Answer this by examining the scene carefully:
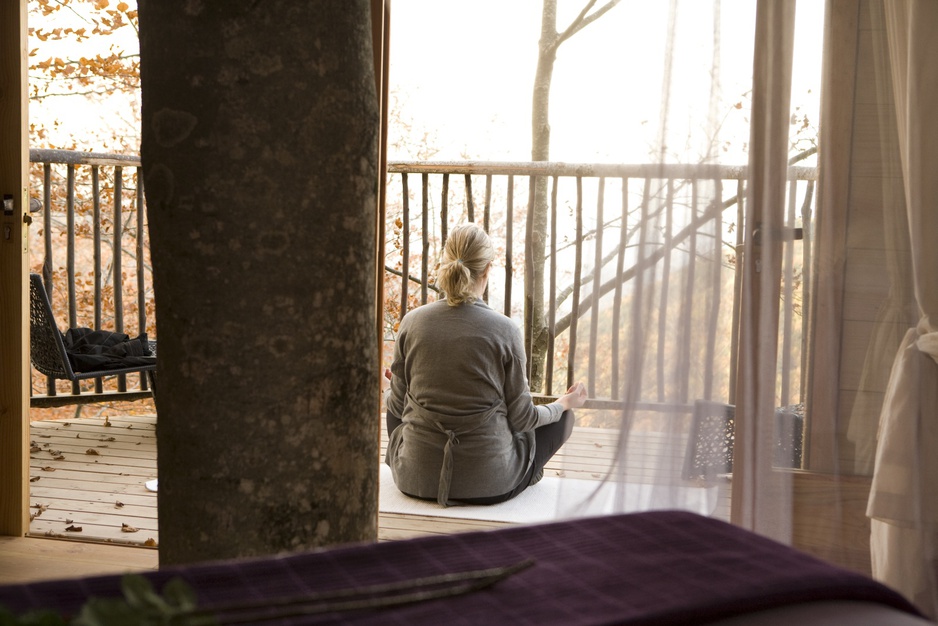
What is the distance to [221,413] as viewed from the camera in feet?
4.02

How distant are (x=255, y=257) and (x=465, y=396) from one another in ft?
7.40

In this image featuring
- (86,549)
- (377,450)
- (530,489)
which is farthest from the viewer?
(530,489)

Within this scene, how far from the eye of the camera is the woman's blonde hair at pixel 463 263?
349cm

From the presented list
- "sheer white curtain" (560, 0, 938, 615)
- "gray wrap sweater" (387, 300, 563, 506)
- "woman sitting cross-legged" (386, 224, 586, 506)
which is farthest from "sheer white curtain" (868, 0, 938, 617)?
"gray wrap sweater" (387, 300, 563, 506)

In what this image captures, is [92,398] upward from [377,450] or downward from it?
downward

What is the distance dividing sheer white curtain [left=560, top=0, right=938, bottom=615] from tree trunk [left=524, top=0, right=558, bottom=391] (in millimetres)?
2132

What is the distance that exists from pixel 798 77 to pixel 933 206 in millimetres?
492

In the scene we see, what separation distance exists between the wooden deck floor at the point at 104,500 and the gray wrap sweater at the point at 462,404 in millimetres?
218

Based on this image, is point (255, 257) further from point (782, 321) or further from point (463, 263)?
point (463, 263)

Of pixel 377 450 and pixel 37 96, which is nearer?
pixel 377 450

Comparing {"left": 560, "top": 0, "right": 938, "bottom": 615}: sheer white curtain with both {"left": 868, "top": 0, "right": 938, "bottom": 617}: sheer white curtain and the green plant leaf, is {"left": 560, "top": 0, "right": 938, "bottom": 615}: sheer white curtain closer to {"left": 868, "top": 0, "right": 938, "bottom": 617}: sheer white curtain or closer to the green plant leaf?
{"left": 868, "top": 0, "right": 938, "bottom": 617}: sheer white curtain

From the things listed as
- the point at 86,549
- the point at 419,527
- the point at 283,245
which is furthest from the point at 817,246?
the point at 86,549

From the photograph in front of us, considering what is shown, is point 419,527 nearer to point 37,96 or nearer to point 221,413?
point 221,413

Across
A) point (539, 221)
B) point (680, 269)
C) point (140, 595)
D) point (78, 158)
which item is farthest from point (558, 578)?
point (539, 221)
